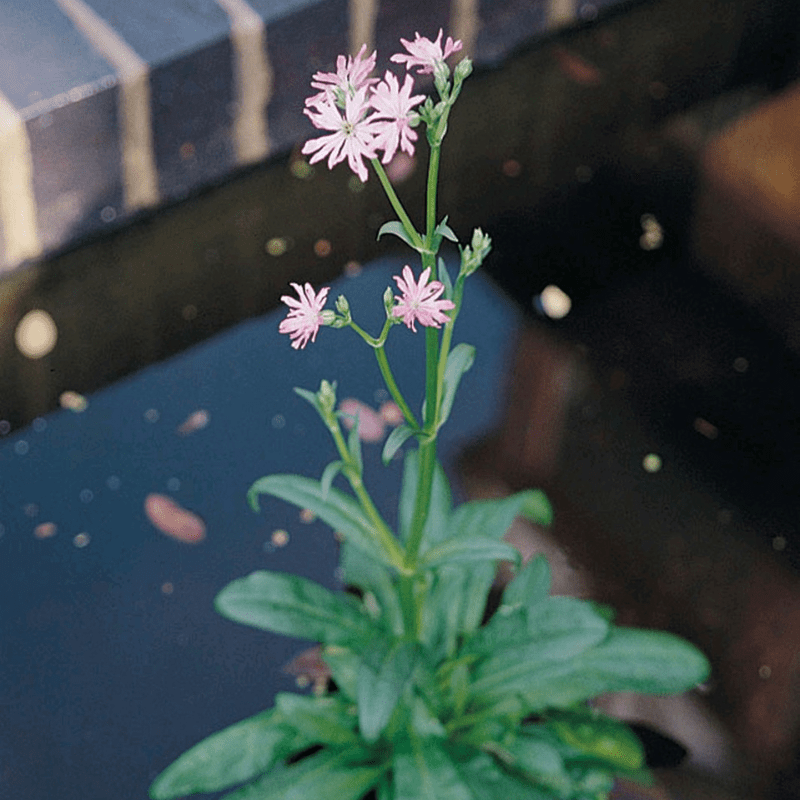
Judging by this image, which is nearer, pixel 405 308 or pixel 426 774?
pixel 405 308

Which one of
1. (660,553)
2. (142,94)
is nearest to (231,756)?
(660,553)

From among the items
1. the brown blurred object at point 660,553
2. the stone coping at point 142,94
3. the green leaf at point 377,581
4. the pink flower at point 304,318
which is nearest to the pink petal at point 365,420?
the brown blurred object at point 660,553

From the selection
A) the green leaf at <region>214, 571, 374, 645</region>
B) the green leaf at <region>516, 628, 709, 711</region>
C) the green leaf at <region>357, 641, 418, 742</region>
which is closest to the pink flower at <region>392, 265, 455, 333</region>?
the green leaf at <region>357, 641, 418, 742</region>

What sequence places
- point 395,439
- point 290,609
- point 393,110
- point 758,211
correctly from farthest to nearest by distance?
point 758,211 → point 290,609 → point 395,439 → point 393,110

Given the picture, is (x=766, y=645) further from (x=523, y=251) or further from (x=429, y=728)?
(x=523, y=251)

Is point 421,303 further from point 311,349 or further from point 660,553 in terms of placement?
point 311,349

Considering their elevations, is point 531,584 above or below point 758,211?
below
